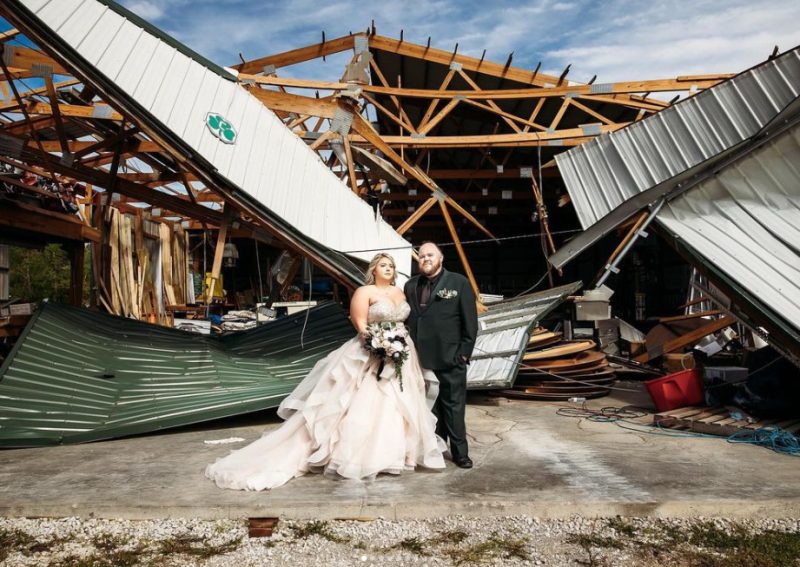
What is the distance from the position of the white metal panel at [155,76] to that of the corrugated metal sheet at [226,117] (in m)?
0.01

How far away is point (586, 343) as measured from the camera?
918cm

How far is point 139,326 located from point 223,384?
197 cm

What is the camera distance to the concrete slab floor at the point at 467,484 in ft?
11.8

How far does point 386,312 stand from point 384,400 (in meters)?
0.74

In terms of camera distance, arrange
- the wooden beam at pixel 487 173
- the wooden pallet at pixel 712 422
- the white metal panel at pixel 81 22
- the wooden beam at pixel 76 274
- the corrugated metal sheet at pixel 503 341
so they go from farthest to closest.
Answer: the wooden beam at pixel 487 173 → the wooden beam at pixel 76 274 → the corrugated metal sheet at pixel 503 341 → the wooden pallet at pixel 712 422 → the white metal panel at pixel 81 22

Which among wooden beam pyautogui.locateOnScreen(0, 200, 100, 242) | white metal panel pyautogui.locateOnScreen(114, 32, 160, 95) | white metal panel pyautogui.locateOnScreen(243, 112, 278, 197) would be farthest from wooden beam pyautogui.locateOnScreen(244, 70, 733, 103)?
wooden beam pyautogui.locateOnScreen(0, 200, 100, 242)

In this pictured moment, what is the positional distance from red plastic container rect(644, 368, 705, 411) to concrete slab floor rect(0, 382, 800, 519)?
4.04ft

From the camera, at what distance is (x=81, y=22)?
5.71m

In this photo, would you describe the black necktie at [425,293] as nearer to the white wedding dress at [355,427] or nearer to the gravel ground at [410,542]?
the white wedding dress at [355,427]

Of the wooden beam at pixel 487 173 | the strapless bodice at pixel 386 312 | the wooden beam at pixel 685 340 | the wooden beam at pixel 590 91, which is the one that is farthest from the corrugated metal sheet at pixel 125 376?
the wooden beam at pixel 685 340

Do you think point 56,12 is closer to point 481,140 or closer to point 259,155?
point 259,155

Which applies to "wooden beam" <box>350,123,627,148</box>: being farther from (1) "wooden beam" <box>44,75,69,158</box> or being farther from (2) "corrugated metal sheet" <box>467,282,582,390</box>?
(1) "wooden beam" <box>44,75,69,158</box>

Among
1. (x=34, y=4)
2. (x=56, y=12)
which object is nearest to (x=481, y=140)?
(x=56, y=12)

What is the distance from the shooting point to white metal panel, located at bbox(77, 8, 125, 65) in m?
5.58
